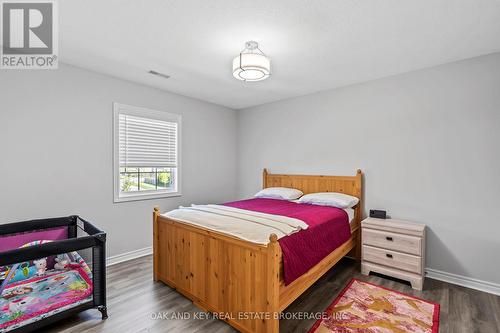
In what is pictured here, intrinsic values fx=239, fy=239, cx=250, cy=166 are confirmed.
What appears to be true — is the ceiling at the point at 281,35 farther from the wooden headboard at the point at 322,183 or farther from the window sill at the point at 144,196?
the window sill at the point at 144,196

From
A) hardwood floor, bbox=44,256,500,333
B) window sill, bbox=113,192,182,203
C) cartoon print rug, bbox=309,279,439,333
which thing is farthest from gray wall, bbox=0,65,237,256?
cartoon print rug, bbox=309,279,439,333

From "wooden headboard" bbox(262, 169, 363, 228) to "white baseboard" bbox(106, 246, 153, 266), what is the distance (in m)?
2.18

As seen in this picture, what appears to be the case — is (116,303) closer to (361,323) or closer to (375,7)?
(361,323)

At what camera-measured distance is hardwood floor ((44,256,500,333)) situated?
1.92m

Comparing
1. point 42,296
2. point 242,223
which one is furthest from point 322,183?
point 42,296

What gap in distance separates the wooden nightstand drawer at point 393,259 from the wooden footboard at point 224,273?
167cm

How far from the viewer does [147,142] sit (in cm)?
354

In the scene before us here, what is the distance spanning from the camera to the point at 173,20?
1.94m

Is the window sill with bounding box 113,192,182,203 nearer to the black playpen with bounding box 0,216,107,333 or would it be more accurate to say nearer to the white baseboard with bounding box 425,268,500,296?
the black playpen with bounding box 0,216,107,333

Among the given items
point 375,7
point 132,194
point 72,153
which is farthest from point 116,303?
point 375,7

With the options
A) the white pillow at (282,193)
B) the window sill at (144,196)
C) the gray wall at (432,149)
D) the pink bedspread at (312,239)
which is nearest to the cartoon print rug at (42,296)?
the window sill at (144,196)

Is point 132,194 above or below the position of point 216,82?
below

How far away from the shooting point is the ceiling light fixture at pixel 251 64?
2.13 meters

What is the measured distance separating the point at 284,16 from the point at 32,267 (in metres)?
2.94
